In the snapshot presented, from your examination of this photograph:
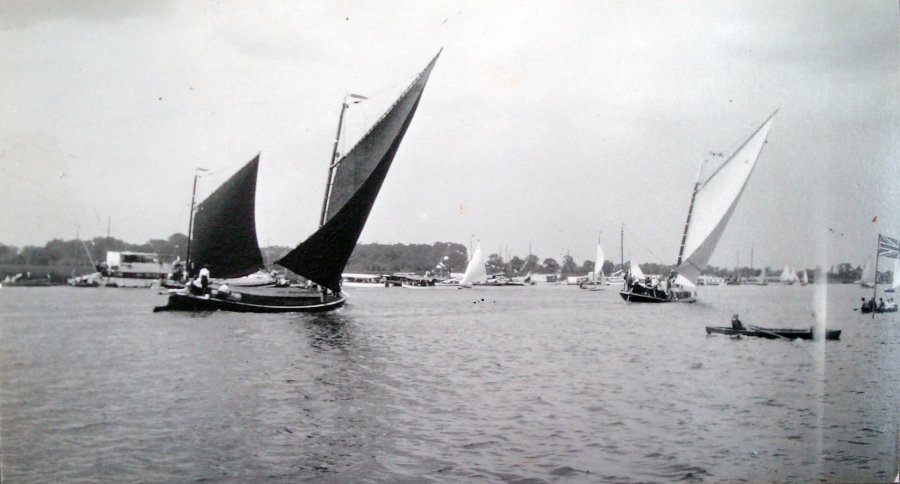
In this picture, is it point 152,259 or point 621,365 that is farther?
point 152,259

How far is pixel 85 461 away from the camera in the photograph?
8117mm

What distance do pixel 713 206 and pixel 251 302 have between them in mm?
29351

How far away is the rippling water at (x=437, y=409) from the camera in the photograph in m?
8.41

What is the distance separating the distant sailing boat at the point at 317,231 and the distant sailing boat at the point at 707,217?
22697 millimetres

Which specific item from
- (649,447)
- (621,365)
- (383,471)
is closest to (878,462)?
(649,447)

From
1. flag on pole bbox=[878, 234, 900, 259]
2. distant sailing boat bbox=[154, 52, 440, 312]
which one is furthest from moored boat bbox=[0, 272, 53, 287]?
flag on pole bbox=[878, 234, 900, 259]

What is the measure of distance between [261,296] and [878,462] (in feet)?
80.3

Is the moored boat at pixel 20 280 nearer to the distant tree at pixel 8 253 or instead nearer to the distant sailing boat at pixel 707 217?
the distant tree at pixel 8 253

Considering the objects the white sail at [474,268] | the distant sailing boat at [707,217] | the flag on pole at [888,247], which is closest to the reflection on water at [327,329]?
the flag on pole at [888,247]

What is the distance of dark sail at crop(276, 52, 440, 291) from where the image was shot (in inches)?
976

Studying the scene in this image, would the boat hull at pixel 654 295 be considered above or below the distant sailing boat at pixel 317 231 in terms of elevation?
below

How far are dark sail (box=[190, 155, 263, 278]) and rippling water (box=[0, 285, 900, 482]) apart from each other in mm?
11986

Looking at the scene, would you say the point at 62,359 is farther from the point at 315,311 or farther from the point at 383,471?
the point at 315,311

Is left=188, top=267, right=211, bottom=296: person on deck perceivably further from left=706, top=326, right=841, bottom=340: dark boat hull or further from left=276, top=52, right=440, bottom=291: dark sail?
left=706, top=326, right=841, bottom=340: dark boat hull
